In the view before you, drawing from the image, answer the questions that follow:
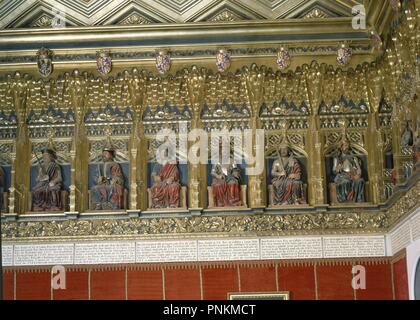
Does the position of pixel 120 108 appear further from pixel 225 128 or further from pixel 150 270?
pixel 150 270

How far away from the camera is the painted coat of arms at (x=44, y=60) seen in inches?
643

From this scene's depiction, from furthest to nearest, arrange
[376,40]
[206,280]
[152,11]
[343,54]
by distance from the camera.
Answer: [152,11] < [343,54] < [206,280] < [376,40]

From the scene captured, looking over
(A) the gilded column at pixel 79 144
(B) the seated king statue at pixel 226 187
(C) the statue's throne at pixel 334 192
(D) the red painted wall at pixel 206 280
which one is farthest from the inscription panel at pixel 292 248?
(A) the gilded column at pixel 79 144

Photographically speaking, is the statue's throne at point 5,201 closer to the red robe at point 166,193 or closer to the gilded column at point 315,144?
the red robe at point 166,193

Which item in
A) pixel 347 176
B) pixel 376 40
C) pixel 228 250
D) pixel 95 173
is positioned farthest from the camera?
pixel 95 173

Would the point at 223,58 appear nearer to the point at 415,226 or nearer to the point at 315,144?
the point at 315,144

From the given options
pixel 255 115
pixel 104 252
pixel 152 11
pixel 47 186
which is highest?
pixel 152 11

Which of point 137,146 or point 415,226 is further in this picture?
point 137,146

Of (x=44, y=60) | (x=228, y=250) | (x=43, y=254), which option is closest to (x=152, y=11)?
(x=44, y=60)

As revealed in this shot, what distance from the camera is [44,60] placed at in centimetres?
1636

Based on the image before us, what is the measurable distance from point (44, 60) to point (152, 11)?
103 inches

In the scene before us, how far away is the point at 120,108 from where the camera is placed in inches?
675

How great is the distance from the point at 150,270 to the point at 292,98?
5021 millimetres

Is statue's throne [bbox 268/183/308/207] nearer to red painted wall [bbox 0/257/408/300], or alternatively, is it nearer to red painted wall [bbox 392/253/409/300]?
red painted wall [bbox 0/257/408/300]
